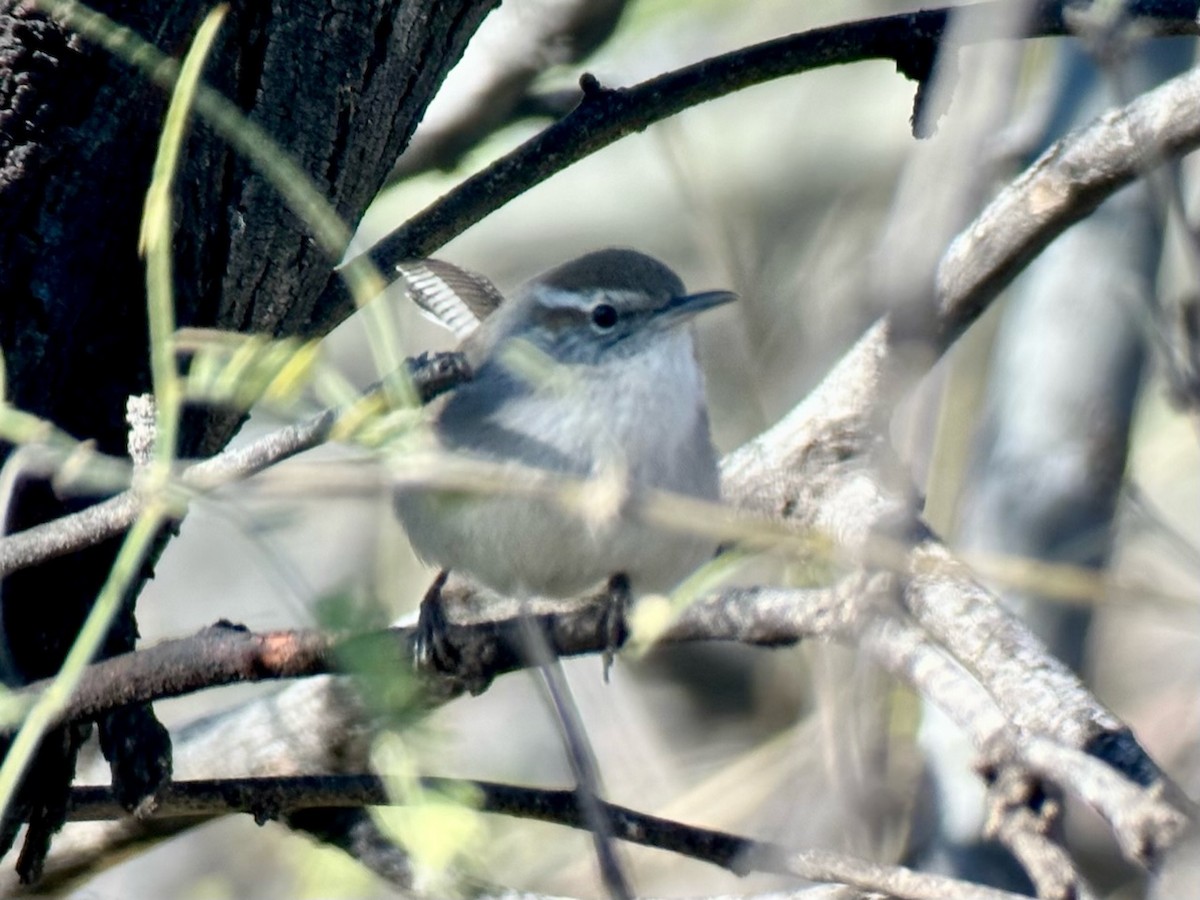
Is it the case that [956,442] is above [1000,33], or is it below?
below

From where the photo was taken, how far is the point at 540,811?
230 centimetres

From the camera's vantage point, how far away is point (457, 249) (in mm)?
7887

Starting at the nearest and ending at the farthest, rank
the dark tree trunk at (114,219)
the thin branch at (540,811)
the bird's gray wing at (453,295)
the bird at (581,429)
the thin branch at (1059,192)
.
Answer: the thin branch at (540,811) < the thin branch at (1059,192) < the dark tree trunk at (114,219) < the bird at (581,429) < the bird's gray wing at (453,295)

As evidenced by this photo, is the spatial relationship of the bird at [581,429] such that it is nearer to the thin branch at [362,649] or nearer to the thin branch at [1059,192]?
the thin branch at [362,649]

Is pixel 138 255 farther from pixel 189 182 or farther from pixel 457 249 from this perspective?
pixel 457 249

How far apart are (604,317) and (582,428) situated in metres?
0.55

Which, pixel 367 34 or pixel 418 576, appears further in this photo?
pixel 418 576

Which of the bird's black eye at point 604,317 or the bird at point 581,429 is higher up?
the bird's black eye at point 604,317

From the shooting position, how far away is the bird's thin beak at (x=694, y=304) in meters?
3.63

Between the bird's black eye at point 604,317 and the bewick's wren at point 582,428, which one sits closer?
the bewick's wren at point 582,428

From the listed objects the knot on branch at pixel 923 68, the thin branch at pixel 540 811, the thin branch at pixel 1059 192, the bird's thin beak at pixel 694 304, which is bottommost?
the thin branch at pixel 540 811

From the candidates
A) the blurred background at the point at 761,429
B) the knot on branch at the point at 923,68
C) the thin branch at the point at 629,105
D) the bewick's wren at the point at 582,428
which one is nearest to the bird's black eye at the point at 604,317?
the bewick's wren at the point at 582,428

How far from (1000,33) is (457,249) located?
20.7ft

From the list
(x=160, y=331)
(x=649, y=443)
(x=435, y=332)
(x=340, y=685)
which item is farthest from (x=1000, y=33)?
(x=435, y=332)
